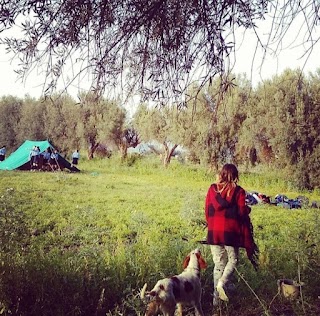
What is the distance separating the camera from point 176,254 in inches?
124

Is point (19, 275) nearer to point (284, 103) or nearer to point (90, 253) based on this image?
point (90, 253)

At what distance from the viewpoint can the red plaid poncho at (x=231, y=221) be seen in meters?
2.33

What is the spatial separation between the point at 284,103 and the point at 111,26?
5.52 m

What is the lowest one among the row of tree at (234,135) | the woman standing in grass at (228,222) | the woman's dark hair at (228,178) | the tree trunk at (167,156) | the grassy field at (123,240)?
the grassy field at (123,240)

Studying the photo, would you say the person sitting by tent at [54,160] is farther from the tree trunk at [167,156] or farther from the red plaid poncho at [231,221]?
the red plaid poncho at [231,221]

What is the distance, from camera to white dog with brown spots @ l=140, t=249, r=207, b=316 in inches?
76.3

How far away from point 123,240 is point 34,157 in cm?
421

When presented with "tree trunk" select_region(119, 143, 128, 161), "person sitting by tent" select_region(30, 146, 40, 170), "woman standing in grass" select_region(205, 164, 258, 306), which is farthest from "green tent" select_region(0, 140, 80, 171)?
"woman standing in grass" select_region(205, 164, 258, 306)

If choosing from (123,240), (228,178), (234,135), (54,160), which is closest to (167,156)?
(234,135)

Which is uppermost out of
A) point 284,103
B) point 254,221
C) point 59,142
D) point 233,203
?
point 284,103

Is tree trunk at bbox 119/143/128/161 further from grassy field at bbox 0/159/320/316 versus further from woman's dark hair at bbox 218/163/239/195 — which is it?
woman's dark hair at bbox 218/163/239/195

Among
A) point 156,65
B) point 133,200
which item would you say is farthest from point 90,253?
point 133,200

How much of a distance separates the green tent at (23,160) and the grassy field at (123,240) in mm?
356

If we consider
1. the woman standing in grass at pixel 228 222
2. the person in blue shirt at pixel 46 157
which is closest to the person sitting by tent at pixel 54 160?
the person in blue shirt at pixel 46 157
